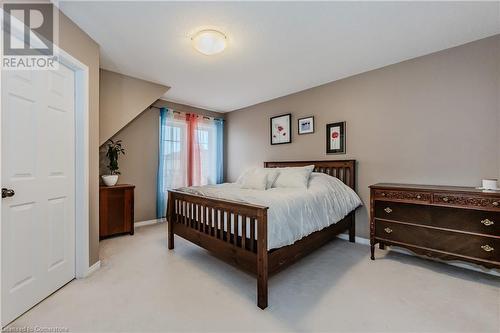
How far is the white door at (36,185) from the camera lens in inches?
62.1

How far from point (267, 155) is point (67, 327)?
368 centimetres

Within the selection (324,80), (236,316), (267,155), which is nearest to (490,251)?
(236,316)

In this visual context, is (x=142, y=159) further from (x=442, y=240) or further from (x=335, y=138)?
(x=442, y=240)

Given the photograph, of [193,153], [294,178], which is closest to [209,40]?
[294,178]

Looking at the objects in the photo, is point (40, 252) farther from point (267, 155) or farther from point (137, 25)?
point (267, 155)

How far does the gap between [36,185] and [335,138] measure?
3.58 m

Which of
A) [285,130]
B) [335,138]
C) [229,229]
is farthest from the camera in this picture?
[285,130]

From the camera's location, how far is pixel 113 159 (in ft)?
11.4

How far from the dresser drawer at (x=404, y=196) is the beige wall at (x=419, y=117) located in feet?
1.58

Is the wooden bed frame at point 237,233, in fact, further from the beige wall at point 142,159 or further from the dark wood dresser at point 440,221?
the beige wall at point 142,159

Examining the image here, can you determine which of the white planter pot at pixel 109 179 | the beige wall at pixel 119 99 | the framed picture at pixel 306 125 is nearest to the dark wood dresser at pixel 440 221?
the framed picture at pixel 306 125

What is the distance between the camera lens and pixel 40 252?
181 centimetres

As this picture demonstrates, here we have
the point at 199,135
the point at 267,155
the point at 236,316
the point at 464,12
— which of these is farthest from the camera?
the point at 199,135

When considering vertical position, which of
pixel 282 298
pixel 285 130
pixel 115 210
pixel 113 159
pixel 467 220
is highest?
pixel 285 130
